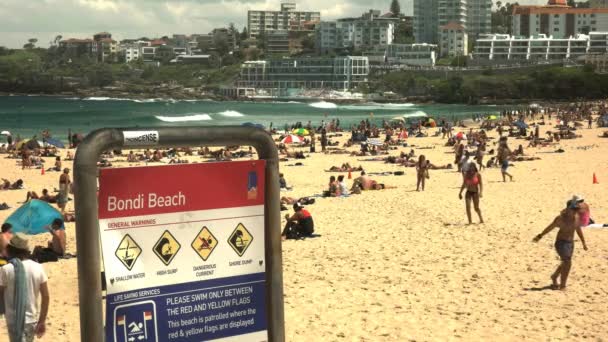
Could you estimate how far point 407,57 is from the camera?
16500cm

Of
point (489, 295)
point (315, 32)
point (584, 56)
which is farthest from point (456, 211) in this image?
point (315, 32)

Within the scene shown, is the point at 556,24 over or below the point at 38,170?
over

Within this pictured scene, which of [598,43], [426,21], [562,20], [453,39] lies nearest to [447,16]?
[426,21]

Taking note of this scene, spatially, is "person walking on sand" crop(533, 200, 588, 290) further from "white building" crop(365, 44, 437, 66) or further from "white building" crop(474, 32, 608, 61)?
"white building" crop(365, 44, 437, 66)

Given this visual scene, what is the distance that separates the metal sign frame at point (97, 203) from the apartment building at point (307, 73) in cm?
15278

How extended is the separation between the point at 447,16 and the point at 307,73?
3986 cm

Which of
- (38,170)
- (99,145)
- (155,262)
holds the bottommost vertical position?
(38,170)

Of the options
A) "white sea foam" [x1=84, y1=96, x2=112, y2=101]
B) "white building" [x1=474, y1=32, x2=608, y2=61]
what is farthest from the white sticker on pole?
"white sea foam" [x1=84, y1=96, x2=112, y2=101]

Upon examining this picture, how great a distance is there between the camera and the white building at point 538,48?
146 metres

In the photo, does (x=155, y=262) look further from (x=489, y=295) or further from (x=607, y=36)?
(x=607, y=36)

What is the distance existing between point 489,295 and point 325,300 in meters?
1.89

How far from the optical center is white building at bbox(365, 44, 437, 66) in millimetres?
161875

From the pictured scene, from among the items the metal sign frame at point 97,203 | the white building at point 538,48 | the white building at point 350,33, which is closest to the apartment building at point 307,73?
the white building at point 538,48

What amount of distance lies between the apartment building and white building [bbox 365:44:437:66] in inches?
274
